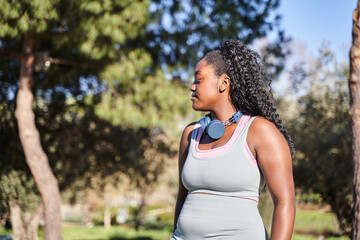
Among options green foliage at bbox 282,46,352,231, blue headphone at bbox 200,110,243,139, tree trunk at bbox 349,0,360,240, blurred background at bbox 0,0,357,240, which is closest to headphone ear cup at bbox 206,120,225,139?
blue headphone at bbox 200,110,243,139

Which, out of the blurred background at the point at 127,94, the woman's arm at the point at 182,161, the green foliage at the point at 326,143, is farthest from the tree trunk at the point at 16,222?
the woman's arm at the point at 182,161

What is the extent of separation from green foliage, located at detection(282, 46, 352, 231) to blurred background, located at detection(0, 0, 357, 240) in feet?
0.11

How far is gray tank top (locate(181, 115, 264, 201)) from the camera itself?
5.57 ft

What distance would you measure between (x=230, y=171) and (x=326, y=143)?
13.7 metres

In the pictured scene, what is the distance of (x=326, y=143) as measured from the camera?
1462 cm

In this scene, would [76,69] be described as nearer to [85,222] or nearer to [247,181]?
[247,181]

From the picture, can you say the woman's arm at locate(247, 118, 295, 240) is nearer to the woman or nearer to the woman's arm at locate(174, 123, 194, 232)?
the woman

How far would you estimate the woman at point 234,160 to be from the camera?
1.68m

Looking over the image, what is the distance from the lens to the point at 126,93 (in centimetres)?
960

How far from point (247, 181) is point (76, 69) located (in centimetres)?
954

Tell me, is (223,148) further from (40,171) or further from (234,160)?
(40,171)

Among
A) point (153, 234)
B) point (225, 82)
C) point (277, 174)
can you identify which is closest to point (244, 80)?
point (225, 82)

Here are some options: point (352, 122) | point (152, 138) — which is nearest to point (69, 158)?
point (152, 138)

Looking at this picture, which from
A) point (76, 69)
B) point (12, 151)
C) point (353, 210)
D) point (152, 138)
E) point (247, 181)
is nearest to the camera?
point (247, 181)
